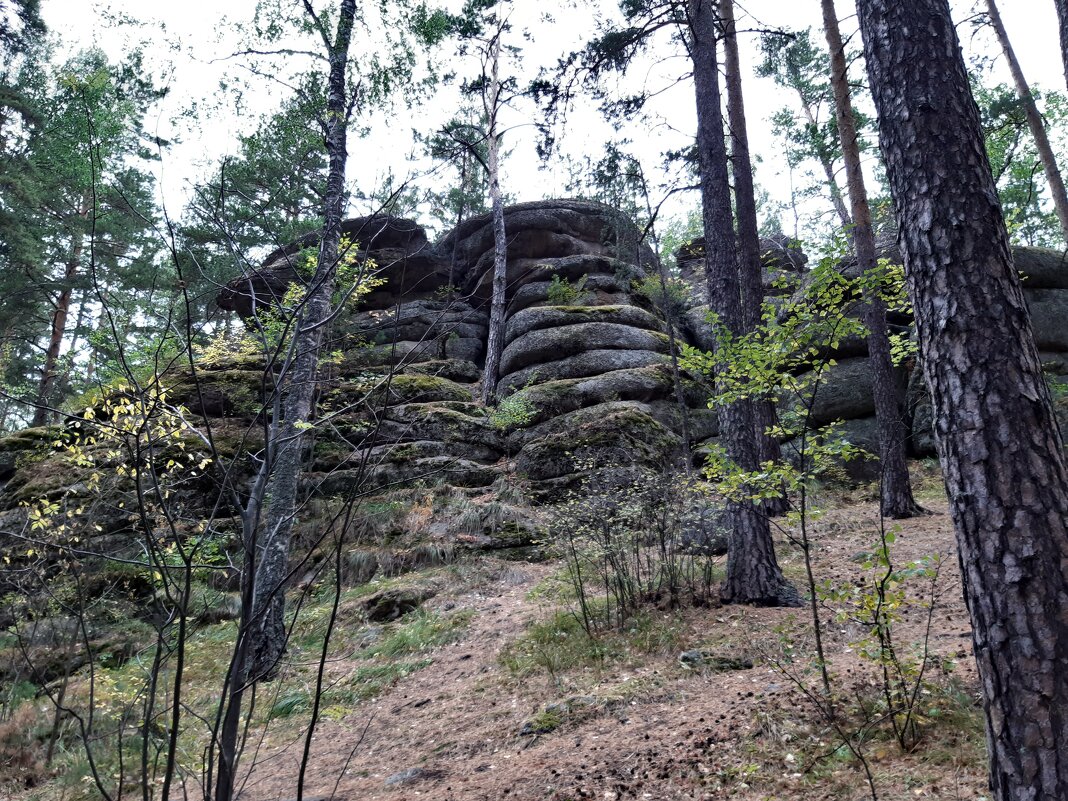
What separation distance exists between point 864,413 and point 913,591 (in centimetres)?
868

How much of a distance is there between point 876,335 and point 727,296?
4861mm

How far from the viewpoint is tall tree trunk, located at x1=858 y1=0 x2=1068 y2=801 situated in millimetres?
2035

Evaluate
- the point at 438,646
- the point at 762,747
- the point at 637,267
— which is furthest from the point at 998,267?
the point at 637,267

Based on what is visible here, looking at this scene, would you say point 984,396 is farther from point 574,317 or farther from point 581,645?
point 574,317

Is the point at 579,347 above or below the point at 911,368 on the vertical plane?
above

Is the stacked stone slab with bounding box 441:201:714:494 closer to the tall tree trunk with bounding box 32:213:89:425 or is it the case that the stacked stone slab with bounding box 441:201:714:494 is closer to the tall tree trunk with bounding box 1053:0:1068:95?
the tall tree trunk with bounding box 1053:0:1068:95

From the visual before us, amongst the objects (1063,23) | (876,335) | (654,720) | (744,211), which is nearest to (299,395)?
(654,720)

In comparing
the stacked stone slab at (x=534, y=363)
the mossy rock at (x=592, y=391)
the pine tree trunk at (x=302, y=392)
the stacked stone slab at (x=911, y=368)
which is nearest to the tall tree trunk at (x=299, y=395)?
the pine tree trunk at (x=302, y=392)

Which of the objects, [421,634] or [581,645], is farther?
[421,634]

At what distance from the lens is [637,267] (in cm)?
1795

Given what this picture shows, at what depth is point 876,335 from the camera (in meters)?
9.83

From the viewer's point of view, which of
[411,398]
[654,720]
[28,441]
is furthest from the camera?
[28,441]

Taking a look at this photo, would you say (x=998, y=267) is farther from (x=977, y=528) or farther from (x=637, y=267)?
(x=637, y=267)

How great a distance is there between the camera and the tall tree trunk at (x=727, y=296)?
584cm
